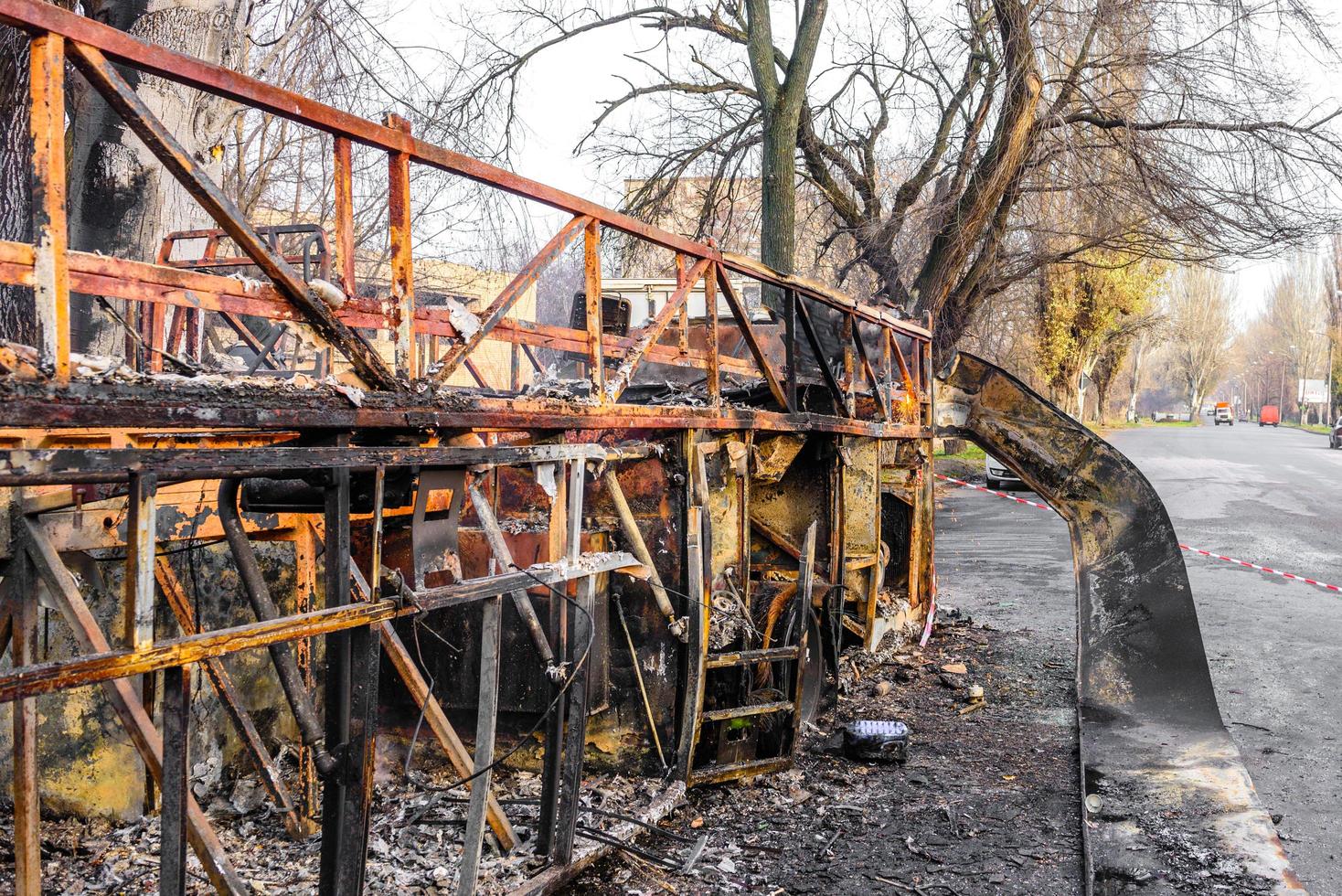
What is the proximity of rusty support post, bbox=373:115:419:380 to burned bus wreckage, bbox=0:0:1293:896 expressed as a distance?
15 mm

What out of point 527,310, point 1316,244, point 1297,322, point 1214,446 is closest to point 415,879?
point 1316,244

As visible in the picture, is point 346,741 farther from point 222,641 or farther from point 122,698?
point 122,698

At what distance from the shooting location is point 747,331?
5.23 metres

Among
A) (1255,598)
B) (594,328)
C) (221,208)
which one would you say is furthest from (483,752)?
(1255,598)

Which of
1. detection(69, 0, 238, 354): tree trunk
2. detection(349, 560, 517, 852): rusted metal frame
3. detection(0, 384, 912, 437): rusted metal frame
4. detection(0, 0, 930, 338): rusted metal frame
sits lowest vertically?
detection(349, 560, 517, 852): rusted metal frame

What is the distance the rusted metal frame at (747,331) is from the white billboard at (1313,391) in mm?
83042

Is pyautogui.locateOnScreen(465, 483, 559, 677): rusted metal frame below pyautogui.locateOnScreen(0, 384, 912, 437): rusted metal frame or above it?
below

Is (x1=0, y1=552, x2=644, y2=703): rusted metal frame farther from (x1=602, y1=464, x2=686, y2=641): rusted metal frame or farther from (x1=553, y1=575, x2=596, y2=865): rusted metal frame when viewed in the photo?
(x1=602, y1=464, x2=686, y2=641): rusted metal frame

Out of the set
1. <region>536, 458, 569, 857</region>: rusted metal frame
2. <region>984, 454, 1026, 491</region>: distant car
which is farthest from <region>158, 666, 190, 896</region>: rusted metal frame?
<region>984, 454, 1026, 491</region>: distant car

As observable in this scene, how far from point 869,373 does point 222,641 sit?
19.3ft

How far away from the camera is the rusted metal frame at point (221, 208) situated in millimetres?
2051

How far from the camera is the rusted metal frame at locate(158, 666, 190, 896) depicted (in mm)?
2352

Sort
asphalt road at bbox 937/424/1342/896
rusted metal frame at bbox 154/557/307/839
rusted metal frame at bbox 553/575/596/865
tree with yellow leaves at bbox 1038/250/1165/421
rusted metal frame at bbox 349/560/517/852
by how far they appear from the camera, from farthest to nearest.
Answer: tree with yellow leaves at bbox 1038/250/1165/421, asphalt road at bbox 937/424/1342/896, rusted metal frame at bbox 553/575/596/865, rusted metal frame at bbox 154/557/307/839, rusted metal frame at bbox 349/560/517/852

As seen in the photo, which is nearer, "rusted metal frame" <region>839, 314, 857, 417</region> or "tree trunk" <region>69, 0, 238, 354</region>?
"tree trunk" <region>69, 0, 238, 354</region>
